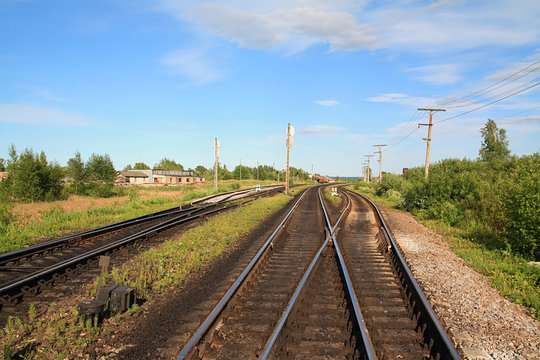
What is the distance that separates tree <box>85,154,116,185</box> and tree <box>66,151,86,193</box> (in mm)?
617

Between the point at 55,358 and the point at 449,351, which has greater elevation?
the point at 449,351

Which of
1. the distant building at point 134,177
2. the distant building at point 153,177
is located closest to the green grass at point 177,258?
the distant building at point 153,177

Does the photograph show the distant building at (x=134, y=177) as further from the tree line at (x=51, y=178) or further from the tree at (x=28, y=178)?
the tree at (x=28, y=178)

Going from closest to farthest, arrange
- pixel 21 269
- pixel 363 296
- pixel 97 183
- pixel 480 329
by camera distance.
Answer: pixel 480 329, pixel 363 296, pixel 21 269, pixel 97 183

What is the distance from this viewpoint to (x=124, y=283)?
274 inches

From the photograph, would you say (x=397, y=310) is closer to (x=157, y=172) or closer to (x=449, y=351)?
(x=449, y=351)

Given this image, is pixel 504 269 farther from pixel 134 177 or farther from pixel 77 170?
pixel 134 177

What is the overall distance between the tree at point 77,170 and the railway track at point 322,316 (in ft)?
144

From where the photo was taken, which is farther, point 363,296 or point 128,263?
point 128,263

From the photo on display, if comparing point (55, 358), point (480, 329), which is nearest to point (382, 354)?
point (480, 329)

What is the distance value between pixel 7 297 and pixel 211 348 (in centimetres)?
432

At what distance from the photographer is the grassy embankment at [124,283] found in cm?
452

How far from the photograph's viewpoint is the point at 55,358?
13.9ft

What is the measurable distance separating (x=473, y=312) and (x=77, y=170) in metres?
48.9
